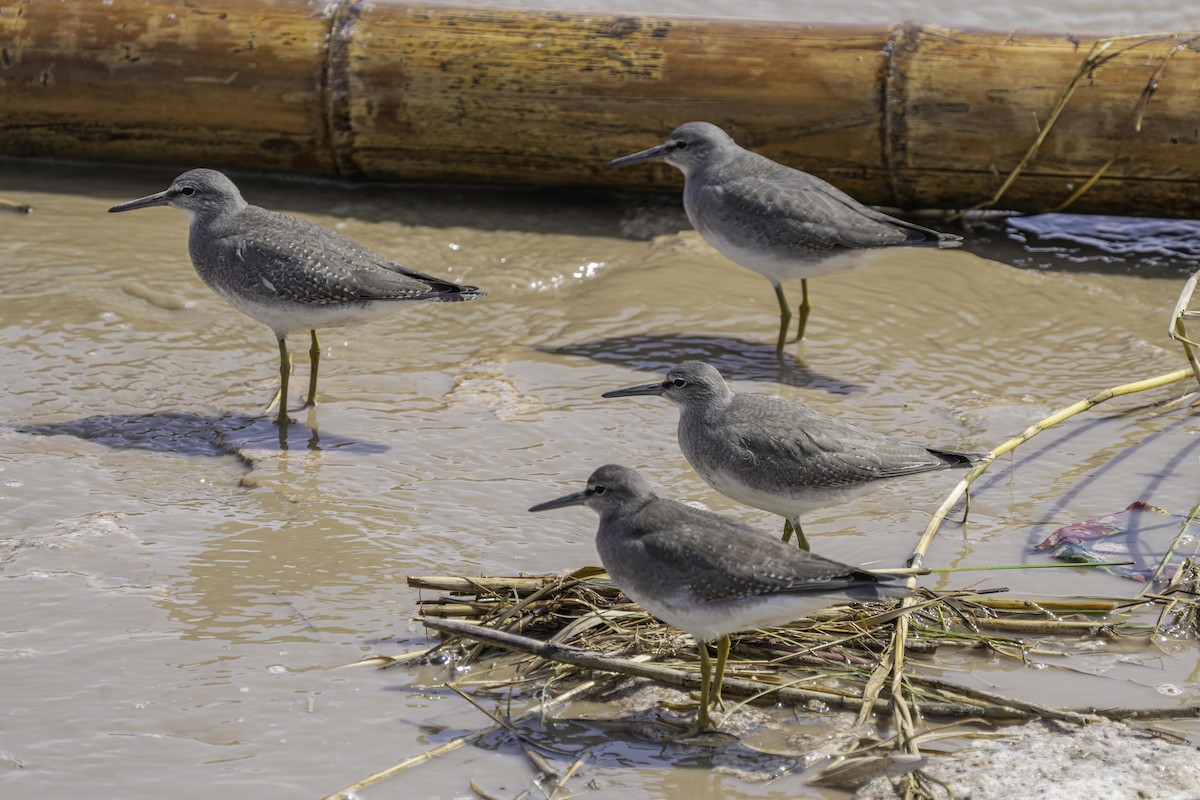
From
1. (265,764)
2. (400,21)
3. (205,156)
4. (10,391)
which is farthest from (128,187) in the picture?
(265,764)

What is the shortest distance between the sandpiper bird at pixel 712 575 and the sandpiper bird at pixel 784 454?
0.69 m

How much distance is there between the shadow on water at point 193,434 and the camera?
6.43 m

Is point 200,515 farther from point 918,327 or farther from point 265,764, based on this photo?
point 918,327

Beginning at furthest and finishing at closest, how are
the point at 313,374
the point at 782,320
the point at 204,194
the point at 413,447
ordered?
the point at 782,320, the point at 204,194, the point at 313,374, the point at 413,447

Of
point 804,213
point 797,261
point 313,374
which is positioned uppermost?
point 804,213

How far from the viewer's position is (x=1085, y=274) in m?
8.62

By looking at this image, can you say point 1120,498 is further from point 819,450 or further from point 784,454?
point 784,454

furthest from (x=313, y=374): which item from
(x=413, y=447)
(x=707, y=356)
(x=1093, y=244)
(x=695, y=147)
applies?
(x=1093, y=244)

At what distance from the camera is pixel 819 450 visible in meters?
5.45

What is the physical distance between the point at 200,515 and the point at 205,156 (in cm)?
418

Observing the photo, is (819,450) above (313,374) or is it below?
above

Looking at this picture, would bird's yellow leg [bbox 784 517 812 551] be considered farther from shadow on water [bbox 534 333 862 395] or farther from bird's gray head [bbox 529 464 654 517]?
shadow on water [bbox 534 333 862 395]

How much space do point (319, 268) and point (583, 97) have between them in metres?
2.63

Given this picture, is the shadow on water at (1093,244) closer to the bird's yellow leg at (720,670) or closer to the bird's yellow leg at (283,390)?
the bird's yellow leg at (283,390)
